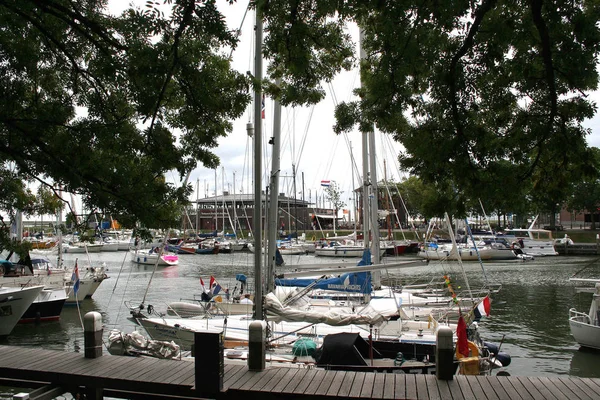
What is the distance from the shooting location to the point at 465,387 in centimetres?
884

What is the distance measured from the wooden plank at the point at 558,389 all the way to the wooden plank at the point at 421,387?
1933 mm

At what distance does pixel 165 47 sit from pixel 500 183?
572cm

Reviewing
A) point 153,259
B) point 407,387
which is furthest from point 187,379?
point 153,259

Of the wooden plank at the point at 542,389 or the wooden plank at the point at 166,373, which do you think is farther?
the wooden plank at the point at 166,373

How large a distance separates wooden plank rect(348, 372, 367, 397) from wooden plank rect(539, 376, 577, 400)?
294 centimetres

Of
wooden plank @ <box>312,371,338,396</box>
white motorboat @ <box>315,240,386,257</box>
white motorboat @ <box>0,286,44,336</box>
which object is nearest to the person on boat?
white motorboat @ <box>0,286,44,336</box>

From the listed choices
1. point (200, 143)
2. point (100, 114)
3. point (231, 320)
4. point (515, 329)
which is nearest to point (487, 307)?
point (515, 329)

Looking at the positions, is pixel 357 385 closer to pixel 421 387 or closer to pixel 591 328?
pixel 421 387

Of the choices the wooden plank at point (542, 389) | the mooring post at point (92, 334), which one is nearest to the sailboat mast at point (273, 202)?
the mooring post at point (92, 334)

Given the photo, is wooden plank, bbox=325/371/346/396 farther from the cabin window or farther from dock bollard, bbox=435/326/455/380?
the cabin window

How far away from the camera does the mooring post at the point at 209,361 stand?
8914 millimetres

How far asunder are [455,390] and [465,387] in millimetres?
237

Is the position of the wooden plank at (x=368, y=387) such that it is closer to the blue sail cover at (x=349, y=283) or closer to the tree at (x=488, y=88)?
the tree at (x=488, y=88)

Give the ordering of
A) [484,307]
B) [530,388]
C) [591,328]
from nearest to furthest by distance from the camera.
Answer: [530,388]
[484,307]
[591,328]
